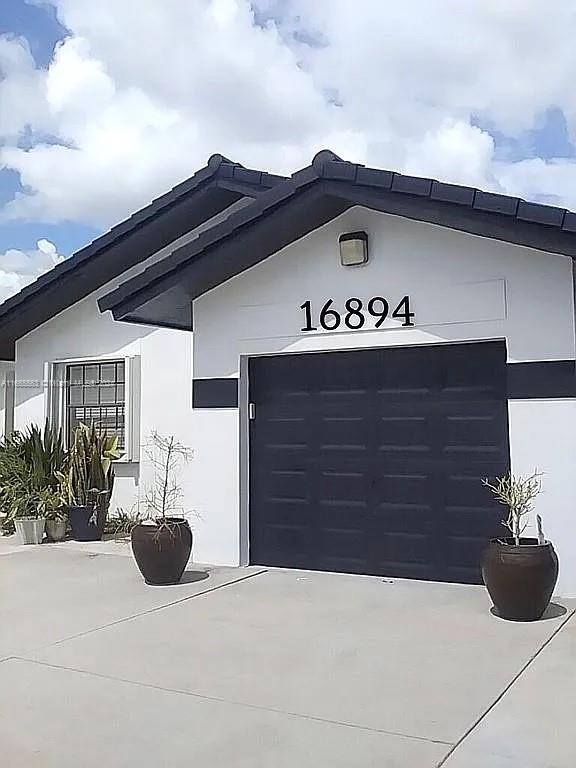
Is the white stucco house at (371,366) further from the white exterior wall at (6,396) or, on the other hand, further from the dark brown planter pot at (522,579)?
the white exterior wall at (6,396)

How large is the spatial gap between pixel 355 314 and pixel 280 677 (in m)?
4.20

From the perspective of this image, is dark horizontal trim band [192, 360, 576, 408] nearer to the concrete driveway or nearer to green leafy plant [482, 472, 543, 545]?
green leafy plant [482, 472, 543, 545]

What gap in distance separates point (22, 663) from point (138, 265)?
784 cm

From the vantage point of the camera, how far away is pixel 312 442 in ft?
29.3

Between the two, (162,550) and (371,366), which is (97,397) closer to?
(162,550)

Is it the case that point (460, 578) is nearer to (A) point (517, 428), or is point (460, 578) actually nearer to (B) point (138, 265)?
(A) point (517, 428)

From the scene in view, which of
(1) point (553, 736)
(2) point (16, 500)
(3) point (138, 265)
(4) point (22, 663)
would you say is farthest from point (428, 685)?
(3) point (138, 265)

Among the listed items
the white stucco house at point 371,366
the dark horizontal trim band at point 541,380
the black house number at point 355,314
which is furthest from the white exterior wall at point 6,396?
the dark horizontal trim band at point 541,380

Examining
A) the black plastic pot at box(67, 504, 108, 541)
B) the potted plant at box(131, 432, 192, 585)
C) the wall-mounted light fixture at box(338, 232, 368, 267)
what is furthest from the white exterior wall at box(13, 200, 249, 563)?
the wall-mounted light fixture at box(338, 232, 368, 267)

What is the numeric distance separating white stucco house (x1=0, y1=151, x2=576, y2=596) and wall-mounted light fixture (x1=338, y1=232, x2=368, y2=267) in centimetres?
2

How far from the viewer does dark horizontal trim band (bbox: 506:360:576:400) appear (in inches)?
296

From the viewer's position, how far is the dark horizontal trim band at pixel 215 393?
9.27 meters

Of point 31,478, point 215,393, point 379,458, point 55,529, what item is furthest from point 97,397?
point 379,458

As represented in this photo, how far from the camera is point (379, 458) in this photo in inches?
336
